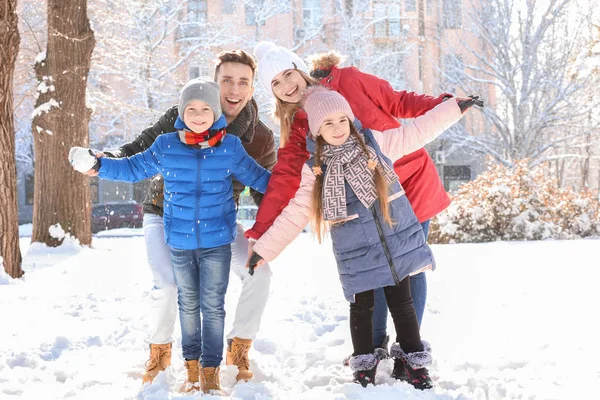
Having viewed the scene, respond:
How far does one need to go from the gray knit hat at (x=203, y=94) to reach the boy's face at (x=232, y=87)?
0.35 m

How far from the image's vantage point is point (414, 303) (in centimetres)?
365

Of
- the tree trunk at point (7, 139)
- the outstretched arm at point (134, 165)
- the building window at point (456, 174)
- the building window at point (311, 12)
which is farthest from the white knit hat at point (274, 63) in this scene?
the building window at point (456, 174)

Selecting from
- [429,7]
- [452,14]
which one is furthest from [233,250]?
[429,7]

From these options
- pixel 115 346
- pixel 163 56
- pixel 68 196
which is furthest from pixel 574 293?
pixel 163 56

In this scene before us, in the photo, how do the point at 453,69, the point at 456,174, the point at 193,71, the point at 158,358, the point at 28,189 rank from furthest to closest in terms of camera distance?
1. the point at 28,189
2. the point at 456,174
3. the point at 193,71
4. the point at 453,69
5. the point at 158,358

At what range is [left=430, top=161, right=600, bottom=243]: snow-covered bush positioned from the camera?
10.5m

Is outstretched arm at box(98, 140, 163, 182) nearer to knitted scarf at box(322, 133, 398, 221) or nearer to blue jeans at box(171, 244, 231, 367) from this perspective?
blue jeans at box(171, 244, 231, 367)

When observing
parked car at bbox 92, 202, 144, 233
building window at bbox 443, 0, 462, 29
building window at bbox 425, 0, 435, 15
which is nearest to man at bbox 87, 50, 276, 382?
building window at bbox 443, 0, 462, 29

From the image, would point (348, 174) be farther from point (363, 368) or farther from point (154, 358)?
point (154, 358)

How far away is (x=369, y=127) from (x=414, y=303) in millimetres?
1109

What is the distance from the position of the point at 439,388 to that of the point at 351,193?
3.79 feet

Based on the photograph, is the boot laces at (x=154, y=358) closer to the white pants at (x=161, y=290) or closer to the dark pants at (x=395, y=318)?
the white pants at (x=161, y=290)

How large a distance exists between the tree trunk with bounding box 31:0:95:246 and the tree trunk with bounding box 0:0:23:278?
11.9 feet

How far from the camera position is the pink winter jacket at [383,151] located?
131 inches
